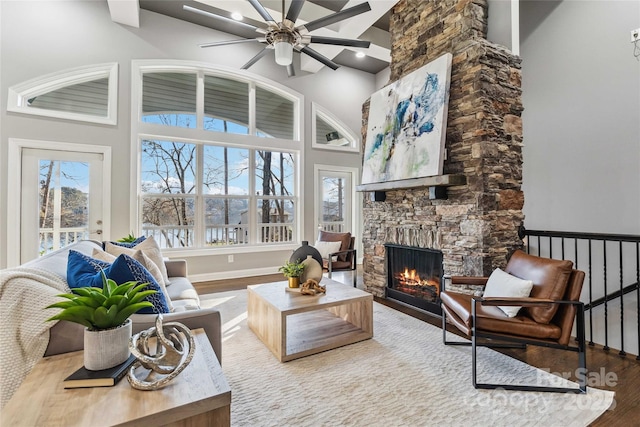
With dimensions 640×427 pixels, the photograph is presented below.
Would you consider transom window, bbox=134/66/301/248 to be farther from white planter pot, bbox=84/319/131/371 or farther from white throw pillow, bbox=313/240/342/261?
white planter pot, bbox=84/319/131/371

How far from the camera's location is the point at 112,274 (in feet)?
5.21

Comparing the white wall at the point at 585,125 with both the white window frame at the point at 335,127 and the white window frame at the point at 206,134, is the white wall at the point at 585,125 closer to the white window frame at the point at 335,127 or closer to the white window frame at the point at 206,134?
the white window frame at the point at 335,127

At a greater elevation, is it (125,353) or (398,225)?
(398,225)

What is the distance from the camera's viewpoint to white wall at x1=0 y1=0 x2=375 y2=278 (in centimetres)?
382

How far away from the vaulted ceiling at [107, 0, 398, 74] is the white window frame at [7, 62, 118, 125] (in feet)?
2.63

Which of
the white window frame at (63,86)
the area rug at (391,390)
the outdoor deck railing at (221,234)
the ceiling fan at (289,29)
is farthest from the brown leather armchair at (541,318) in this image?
the white window frame at (63,86)

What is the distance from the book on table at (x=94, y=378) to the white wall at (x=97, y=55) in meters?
3.84

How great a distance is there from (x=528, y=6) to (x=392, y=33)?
2393mm

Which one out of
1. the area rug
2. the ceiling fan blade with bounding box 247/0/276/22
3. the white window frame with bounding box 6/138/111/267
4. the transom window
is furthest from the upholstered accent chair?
the white window frame with bounding box 6/138/111/267

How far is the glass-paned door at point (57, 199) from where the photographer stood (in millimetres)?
3957

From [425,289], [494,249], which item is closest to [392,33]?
[494,249]

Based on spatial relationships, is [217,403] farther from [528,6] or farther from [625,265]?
[528,6]

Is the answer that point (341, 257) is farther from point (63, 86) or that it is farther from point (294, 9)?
point (63, 86)

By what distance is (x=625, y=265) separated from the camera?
12.5ft
